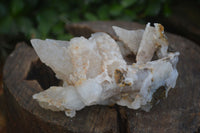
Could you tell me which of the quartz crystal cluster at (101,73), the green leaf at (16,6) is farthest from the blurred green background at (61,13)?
the quartz crystal cluster at (101,73)

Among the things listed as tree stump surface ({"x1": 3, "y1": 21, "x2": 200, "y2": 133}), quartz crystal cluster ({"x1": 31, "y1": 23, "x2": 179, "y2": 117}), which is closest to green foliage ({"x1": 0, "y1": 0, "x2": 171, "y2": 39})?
tree stump surface ({"x1": 3, "y1": 21, "x2": 200, "y2": 133})

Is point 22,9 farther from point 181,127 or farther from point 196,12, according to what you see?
point 181,127

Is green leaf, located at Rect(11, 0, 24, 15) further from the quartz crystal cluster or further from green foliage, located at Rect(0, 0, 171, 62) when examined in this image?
the quartz crystal cluster

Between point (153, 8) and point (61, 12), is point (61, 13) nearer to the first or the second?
point (61, 12)

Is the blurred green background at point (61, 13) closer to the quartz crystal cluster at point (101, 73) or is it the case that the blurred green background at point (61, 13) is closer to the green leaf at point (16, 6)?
the green leaf at point (16, 6)

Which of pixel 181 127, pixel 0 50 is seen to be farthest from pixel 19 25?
pixel 181 127

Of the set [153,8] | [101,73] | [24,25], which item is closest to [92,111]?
[101,73]
